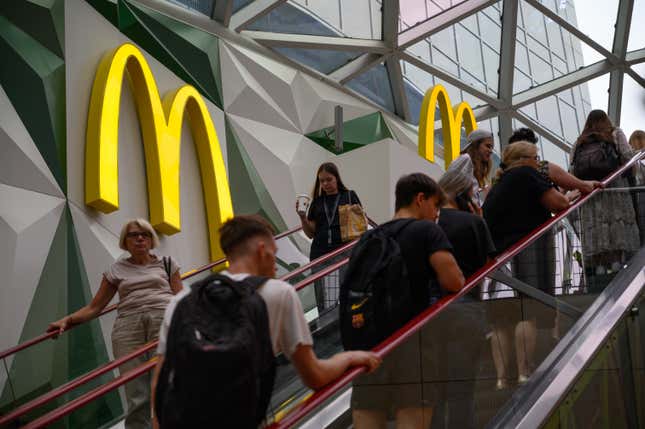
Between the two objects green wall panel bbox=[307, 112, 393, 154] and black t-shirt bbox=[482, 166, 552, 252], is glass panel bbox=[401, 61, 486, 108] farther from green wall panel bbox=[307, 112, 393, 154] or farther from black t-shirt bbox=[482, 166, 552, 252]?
black t-shirt bbox=[482, 166, 552, 252]

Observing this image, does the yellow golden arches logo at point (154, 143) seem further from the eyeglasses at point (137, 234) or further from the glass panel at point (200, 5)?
the eyeglasses at point (137, 234)

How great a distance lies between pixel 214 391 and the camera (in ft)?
9.12

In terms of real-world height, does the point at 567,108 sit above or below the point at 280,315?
above

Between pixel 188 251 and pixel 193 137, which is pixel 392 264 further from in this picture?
pixel 193 137

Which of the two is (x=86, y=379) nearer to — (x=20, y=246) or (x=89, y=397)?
(x=89, y=397)

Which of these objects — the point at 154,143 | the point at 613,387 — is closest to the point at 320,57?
the point at 154,143

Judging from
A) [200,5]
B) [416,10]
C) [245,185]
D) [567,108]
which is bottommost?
[245,185]

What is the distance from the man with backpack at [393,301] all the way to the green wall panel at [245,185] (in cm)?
946

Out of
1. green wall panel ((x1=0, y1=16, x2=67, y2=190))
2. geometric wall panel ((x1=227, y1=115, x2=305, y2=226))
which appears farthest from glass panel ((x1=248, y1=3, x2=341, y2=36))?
green wall panel ((x1=0, y1=16, x2=67, y2=190))

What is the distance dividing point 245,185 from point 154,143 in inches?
103

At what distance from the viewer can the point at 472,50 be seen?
73.5ft

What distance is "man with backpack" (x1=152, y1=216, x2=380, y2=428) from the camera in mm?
2783

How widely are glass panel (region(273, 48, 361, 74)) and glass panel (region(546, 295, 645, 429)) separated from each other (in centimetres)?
1182

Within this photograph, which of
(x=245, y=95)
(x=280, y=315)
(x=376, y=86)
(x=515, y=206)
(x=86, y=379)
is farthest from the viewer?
(x=376, y=86)
